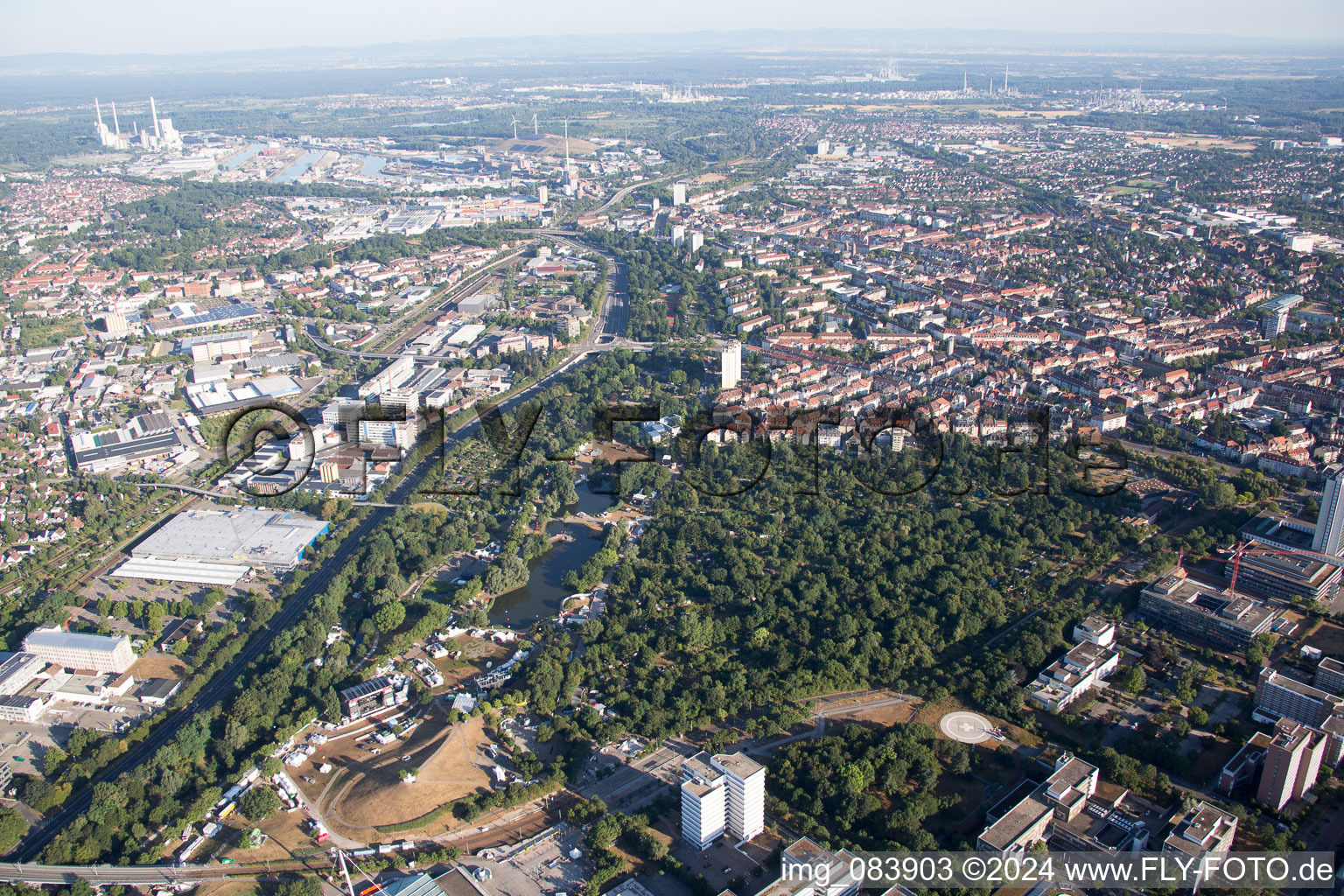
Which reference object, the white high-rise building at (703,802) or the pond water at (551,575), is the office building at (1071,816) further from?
the pond water at (551,575)

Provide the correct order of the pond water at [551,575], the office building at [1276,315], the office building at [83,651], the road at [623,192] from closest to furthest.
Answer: the office building at [83,651] → the pond water at [551,575] → the office building at [1276,315] → the road at [623,192]

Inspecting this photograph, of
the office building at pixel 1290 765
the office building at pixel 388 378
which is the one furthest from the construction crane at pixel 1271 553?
the office building at pixel 388 378

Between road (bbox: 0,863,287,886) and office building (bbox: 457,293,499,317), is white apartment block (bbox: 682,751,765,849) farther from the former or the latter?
office building (bbox: 457,293,499,317)

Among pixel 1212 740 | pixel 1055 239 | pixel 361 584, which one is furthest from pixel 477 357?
pixel 1055 239

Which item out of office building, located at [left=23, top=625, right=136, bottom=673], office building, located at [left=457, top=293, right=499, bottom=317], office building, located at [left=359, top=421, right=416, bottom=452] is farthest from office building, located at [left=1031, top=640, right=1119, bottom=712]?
office building, located at [left=457, top=293, right=499, bottom=317]

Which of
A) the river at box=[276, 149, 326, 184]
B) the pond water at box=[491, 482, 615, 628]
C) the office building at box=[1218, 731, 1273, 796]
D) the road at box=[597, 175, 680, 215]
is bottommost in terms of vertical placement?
the pond water at box=[491, 482, 615, 628]

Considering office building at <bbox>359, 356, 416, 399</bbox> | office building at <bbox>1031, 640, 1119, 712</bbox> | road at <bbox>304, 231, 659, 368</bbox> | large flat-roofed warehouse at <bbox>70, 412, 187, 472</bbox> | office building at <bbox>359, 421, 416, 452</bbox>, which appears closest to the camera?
office building at <bbox>1031, 640, 1119, 712</bbox>

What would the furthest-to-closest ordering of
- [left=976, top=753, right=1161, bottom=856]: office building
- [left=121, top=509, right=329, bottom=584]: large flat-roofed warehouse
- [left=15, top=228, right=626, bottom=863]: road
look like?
[left=121, top=509, right=329, bottom=584]: large flat-roofed warehouse → [left=15, top=228, right=626, bottom=863]: road → [left=976, top=753, right=1161, bottom=856]: office building

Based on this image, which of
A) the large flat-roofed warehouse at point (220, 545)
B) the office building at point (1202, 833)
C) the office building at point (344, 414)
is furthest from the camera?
the office building at point (344, 414)
